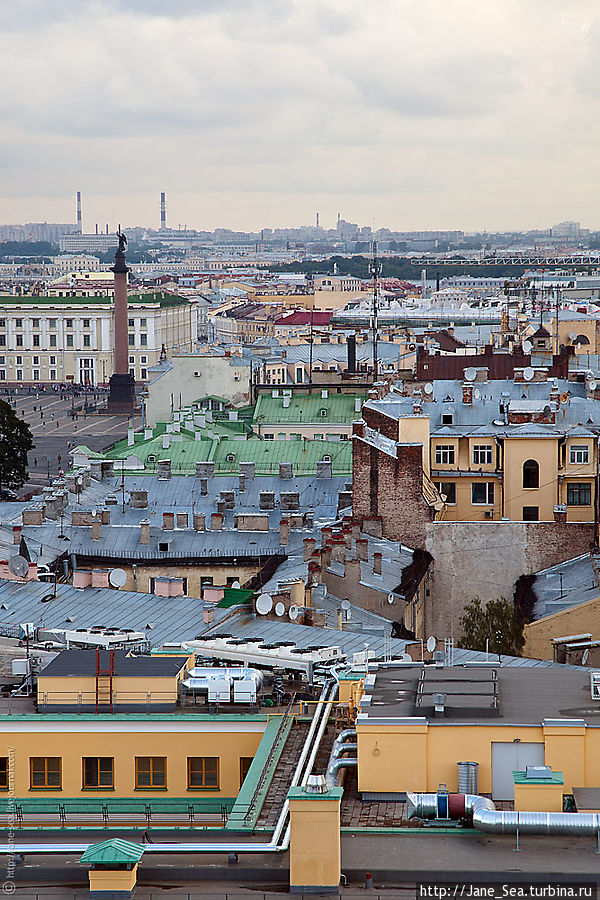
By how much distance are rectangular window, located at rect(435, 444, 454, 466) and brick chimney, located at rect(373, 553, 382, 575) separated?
904 cm

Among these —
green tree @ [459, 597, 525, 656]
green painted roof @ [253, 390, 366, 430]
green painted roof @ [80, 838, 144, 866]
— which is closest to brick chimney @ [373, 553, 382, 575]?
green tree @ [459, 597, 525, 656]

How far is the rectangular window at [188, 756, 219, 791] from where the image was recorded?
20.0 metres

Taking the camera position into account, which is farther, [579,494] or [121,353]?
[121,353]

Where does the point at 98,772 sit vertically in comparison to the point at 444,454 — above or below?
below

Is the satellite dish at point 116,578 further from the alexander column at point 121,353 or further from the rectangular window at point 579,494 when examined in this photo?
the alexander column at point 121,353

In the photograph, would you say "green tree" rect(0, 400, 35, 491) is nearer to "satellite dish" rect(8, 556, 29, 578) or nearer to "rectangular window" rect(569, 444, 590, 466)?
"rectangular window" rect(569, 444, 590, 466)

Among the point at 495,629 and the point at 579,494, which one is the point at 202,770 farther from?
the point at 579,494

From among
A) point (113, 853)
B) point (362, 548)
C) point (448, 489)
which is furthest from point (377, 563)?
point (113, 853)

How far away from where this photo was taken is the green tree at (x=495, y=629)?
32.2 metres

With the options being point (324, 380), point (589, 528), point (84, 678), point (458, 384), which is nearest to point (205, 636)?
point (84, 678)

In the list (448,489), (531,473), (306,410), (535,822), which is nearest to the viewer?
(535,822)

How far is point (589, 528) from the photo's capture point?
3744cm

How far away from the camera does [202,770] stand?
65.8ft

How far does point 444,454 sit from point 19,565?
14514mm
